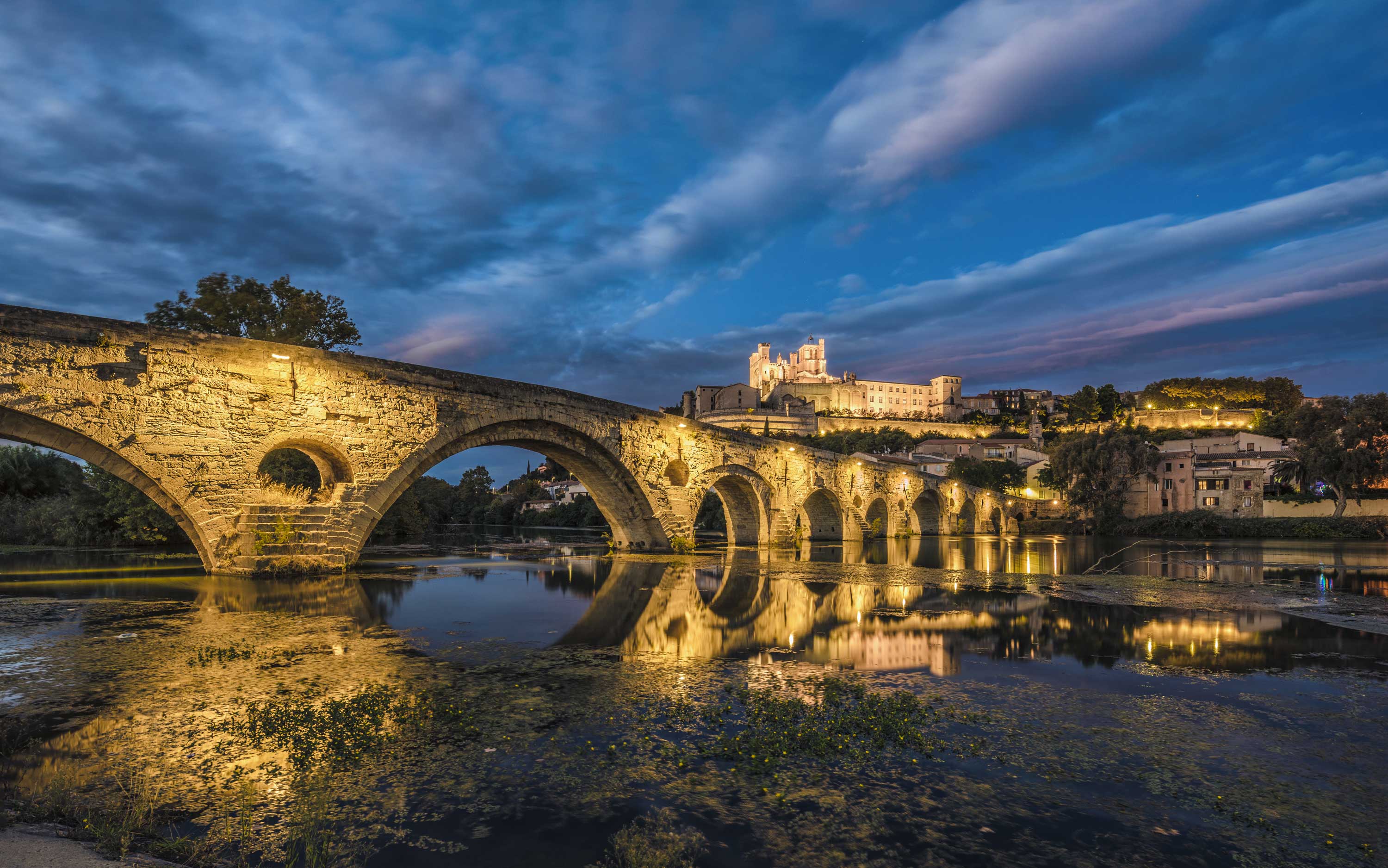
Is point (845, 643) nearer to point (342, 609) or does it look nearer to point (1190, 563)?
point (342, 609)

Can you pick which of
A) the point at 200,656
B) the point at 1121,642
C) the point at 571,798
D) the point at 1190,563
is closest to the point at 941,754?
the point at 571,798

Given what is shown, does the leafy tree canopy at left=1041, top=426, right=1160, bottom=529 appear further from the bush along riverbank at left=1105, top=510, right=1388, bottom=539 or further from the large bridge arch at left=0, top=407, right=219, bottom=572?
the large bridge arch at left=0, top=407, right=219, bottom=572

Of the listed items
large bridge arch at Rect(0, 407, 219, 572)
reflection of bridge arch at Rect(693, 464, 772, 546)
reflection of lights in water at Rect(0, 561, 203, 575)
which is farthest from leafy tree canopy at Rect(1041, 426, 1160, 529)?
large bridge arch at Rect(0, 407, 219, 572)

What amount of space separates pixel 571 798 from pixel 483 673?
3.16 meters

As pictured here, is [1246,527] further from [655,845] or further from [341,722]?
[341,722]

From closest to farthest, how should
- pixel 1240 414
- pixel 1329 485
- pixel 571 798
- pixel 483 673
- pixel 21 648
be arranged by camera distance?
pixel 571 798
pixel 483 673
pixel 21 648
pixel 1329 485
pixel 1240 414

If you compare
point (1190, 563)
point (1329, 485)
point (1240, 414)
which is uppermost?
Result: point (1240, 414)

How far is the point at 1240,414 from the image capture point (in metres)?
109

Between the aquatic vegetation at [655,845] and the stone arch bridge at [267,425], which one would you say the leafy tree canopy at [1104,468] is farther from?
the aquatic vegetation at [655,845]

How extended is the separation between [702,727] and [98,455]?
1299 cm

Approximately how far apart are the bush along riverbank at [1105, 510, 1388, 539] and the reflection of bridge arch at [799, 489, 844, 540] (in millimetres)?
30573

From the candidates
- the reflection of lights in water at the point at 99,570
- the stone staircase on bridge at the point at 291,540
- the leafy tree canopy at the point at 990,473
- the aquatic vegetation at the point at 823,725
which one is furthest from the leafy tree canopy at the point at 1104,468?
the reflection of lights in water at the point at 99,570

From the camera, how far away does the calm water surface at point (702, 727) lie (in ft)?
12.0

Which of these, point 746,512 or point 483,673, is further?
point 746,512
